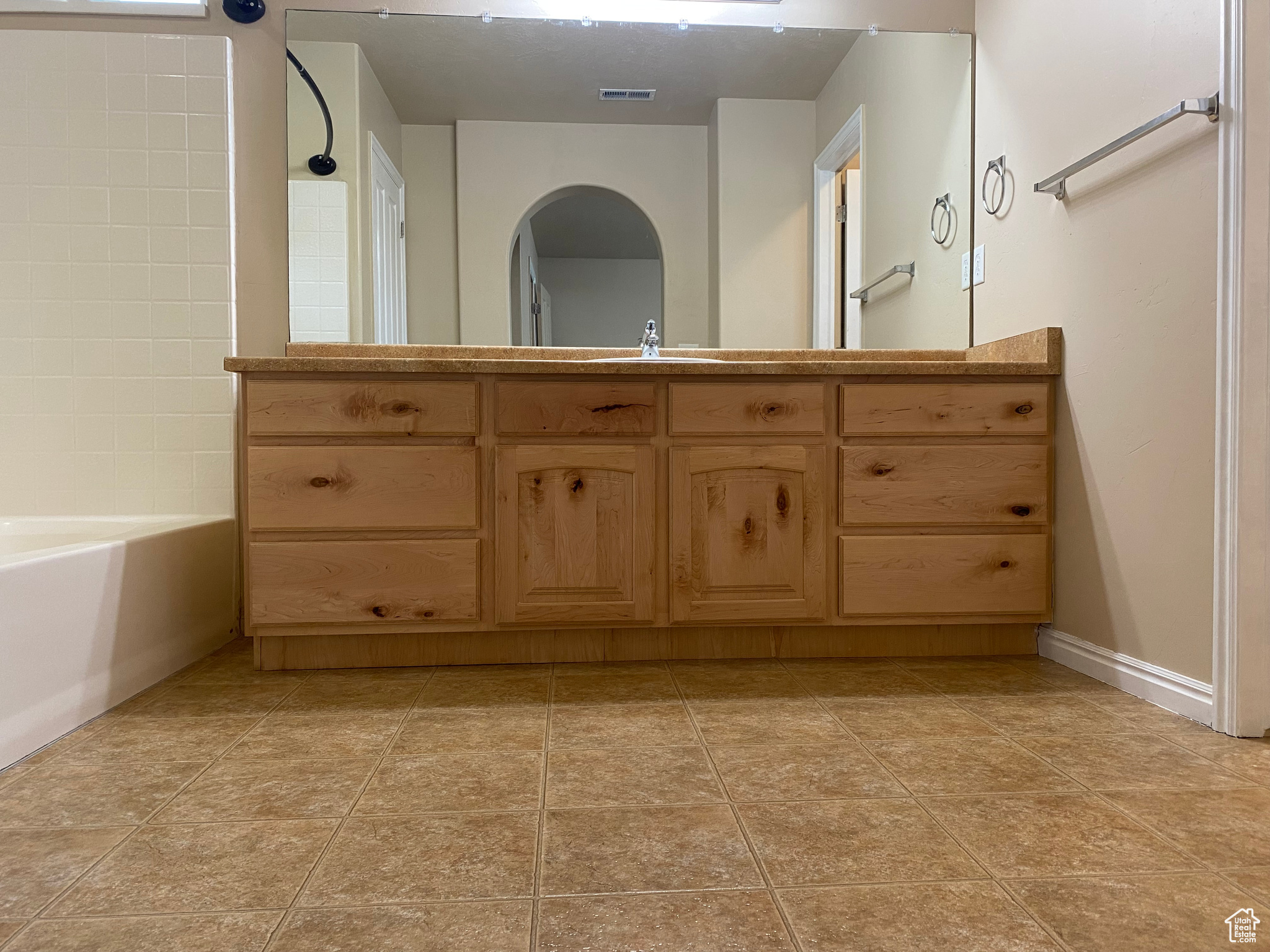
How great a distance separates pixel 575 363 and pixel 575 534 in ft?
1.34

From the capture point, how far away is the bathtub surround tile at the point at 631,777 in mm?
1243

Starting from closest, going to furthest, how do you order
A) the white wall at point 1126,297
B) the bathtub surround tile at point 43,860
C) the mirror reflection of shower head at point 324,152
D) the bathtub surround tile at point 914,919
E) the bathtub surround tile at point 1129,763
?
the bathtub surround tile at point 914,919 → the bathtub surround tile at point 43,860 → the bathtub surround tile at point 1129,763 → the white wall at point 1126,297 → the mirror reflection of shower head at point 324,152

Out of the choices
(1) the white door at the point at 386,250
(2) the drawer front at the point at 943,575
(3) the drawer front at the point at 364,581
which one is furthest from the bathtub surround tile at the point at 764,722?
(1) the white door at the point at 386,250

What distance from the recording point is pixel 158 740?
60.4 inches

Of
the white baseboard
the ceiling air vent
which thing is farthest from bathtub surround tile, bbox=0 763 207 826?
the ceiling air vent

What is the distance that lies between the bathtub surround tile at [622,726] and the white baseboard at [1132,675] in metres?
0.99

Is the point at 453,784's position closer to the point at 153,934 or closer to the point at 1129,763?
the point at 153,934

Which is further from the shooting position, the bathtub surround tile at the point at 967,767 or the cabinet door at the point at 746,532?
the cabinet door at the point at 746,532

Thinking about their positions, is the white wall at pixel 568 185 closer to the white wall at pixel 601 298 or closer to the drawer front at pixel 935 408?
the white wall at pixel 601 298

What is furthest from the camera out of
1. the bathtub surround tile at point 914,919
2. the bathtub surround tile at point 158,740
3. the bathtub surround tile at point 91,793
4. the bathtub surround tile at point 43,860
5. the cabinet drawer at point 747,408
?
the cabinet drawer at point 747,408

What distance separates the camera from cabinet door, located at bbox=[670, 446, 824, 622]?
79.6 inches

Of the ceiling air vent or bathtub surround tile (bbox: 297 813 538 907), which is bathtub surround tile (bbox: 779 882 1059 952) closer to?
bathtub surround tile (bbox: 297 813 538 907)

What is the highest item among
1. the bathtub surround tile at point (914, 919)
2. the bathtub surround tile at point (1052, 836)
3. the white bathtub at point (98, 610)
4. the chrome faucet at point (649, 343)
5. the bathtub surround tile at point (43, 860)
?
the chrome faucet at point (649, 343)

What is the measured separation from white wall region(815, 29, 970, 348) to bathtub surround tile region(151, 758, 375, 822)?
194 cm
